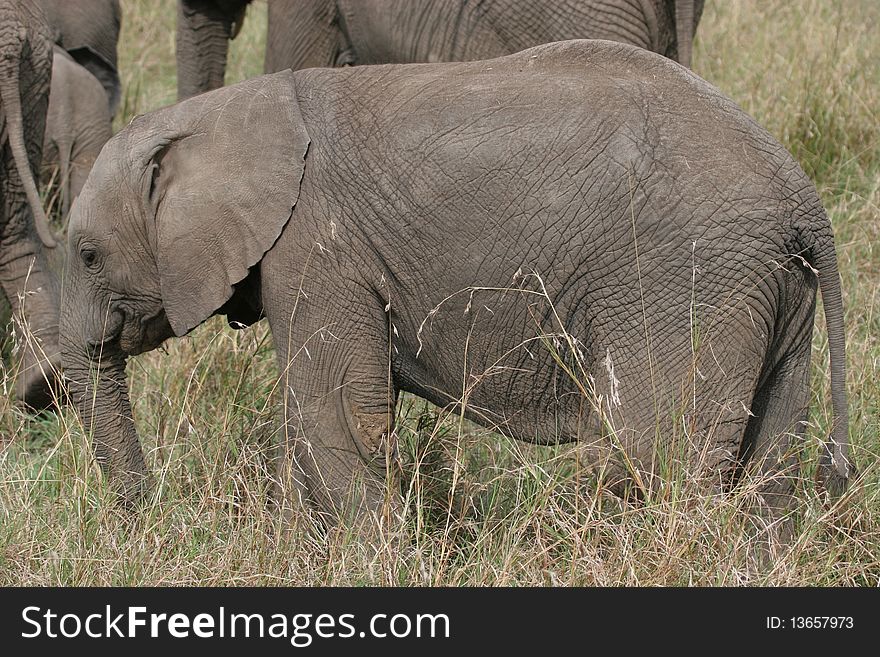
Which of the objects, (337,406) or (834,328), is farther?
(337,406)

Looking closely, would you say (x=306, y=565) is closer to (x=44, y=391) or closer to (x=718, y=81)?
(x=44, y=391)

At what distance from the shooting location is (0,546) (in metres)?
3.92

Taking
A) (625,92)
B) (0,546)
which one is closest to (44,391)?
(0,546)

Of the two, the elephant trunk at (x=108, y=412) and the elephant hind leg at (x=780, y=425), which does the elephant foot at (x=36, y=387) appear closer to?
the elephant trunk at (x=108, y=412)

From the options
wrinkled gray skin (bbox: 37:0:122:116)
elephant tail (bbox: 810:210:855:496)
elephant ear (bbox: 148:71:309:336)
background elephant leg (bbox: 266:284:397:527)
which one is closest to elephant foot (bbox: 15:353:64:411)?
elephant ear (bbox: 148:71:309:336)

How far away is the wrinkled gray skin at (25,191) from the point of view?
5164 mm

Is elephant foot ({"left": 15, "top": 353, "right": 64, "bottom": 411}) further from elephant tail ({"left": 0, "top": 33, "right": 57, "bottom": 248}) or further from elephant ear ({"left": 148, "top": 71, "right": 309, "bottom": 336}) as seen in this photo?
elephant ear ({"left": 148, "top": 71, "right": 309, "bottom": 336})

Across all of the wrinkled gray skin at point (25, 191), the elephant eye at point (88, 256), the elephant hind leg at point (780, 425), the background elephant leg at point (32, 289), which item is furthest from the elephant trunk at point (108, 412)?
the elephant hind leg at point (780, 425)

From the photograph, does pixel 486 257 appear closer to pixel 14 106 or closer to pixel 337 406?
pixel 337 406

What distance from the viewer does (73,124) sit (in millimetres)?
7266

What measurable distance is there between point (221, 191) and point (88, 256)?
45 centimetres

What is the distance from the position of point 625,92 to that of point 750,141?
332mm

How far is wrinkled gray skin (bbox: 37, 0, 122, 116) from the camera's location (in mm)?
7980

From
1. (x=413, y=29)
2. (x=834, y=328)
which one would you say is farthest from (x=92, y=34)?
(x=834, y=328)
